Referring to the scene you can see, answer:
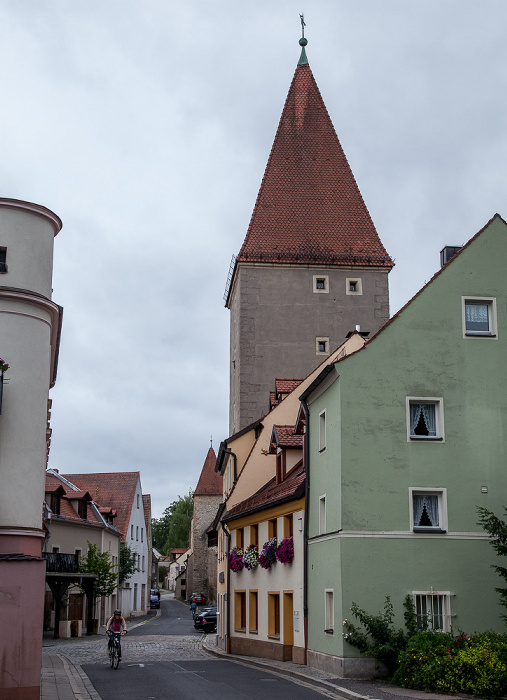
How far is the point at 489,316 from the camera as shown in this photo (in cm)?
2248

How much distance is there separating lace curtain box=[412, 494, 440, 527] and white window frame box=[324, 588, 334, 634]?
8.78 feet

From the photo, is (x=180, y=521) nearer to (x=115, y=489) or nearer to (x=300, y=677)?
(x=115, y=489)

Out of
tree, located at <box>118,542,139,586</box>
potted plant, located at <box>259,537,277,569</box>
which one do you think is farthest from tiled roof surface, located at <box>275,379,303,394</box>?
tree, located at <box>118,542,139,586</box>

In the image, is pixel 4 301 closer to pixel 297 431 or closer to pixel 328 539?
pixel 328 539

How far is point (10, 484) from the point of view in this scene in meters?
16.5

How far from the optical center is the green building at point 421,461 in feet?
67.3

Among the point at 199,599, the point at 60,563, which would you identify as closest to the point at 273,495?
the point at 60,563

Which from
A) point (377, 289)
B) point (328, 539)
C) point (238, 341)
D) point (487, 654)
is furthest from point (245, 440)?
point (487, 654)

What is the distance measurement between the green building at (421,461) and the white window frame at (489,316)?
0.03 metres

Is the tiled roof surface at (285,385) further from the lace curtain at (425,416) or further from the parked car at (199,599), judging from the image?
the parked car at (199,599)

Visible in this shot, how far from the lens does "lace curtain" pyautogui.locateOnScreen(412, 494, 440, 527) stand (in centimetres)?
2112

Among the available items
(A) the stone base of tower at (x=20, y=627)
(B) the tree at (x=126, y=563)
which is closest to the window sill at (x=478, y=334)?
(A) the stone base of tower at (x=20, y=627)

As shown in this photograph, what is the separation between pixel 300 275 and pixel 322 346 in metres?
3.87

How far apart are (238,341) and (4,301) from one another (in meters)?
28.8
